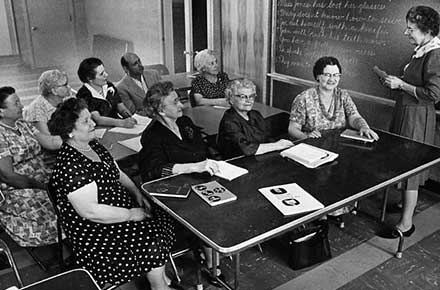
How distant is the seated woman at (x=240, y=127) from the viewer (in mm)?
2793

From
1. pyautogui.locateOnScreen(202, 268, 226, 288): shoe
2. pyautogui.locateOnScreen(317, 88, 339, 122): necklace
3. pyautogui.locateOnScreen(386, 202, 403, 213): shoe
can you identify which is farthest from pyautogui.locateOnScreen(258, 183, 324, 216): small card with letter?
pyautogui.locateOnScreen(386, 202, 403, 213): shoe

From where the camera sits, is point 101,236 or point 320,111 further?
point 320,111

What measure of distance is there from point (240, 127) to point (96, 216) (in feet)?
3.64

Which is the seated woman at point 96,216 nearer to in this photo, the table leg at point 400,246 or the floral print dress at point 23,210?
the floral print dress at point 23,210

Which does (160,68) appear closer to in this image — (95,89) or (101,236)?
(95,89)

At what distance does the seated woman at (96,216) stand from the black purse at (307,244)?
0.87 m

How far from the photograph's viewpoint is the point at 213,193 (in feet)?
7.32

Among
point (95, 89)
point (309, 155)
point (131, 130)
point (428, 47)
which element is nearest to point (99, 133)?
point (131, 130)

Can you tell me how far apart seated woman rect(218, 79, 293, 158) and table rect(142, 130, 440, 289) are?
0.43 ft

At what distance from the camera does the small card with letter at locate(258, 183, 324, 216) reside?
6.80ft

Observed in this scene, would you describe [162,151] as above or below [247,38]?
below

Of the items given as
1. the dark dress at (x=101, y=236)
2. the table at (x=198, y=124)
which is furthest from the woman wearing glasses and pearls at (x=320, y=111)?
the dark dress at (x=101, y=236)

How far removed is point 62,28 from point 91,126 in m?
2.48

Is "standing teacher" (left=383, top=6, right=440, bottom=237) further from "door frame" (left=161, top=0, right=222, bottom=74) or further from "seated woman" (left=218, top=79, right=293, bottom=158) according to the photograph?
"door frame" (left=161, top=0, right=222, bottom=74)
